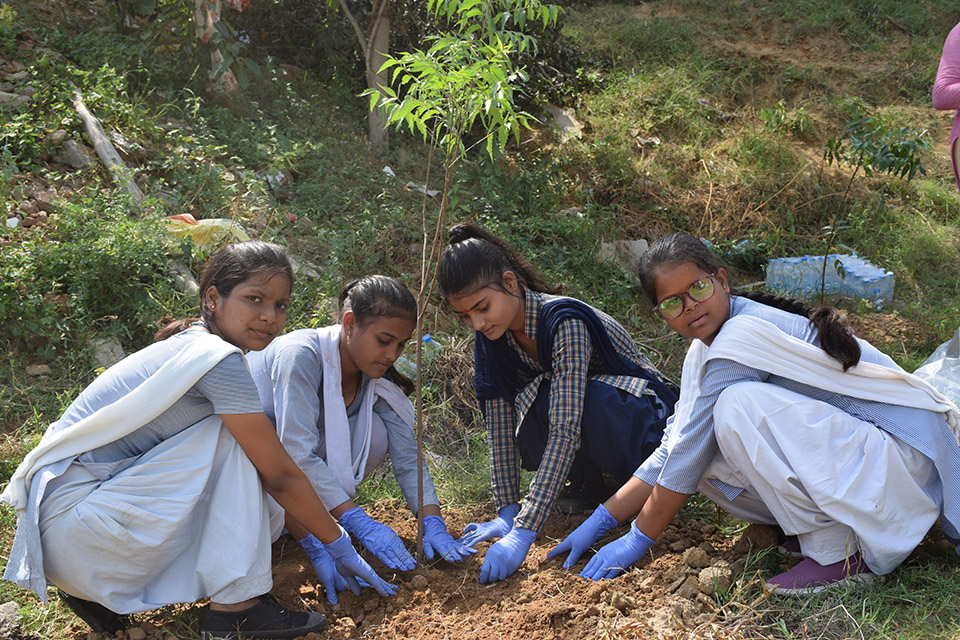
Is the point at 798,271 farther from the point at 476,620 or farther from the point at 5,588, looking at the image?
the point at 5,588

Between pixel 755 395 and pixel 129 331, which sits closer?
pixel 755 395

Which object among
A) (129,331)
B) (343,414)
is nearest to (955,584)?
(343,414)

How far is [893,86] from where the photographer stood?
692 centimetres

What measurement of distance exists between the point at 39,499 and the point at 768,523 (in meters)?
1.99

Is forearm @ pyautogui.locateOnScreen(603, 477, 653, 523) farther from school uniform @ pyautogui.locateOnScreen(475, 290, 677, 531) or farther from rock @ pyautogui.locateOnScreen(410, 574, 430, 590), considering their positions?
rock @ pyautogui.locateOnScreen(410, 574, 430, 590)

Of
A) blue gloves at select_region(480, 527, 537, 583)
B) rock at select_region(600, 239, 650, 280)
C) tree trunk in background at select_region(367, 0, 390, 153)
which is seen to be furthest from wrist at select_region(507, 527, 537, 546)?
tree trunk in background at select_region(367, 0, 390, 153)

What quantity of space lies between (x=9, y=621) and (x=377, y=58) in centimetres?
436

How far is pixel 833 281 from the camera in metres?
4.66

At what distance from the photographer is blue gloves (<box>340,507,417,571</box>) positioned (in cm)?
239

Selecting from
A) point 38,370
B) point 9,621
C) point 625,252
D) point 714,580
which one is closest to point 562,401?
point 714,580

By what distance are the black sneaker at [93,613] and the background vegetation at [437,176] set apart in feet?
0.73

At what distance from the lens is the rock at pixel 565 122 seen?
5902 mm

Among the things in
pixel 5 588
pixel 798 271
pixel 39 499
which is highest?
pixel 39 499

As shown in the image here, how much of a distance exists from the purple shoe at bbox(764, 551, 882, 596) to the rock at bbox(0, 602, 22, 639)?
2.05 m
